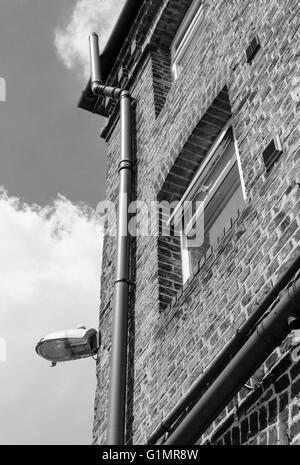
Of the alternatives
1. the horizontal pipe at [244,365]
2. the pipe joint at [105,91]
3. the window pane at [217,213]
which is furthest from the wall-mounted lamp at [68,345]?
the pipe joint at [105,91]

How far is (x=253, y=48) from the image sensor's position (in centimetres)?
605

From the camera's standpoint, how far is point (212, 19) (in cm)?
746

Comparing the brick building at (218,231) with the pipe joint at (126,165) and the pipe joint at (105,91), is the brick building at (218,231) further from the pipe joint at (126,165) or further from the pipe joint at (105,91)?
the pipe joint at (105,91)

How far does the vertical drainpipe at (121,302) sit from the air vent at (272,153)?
206 cm

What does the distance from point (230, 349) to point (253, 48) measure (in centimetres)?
305

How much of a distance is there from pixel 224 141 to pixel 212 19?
1639 mm

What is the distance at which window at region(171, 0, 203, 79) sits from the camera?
29.1 feet

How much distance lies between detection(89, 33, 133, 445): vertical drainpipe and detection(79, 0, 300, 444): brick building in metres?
0.13

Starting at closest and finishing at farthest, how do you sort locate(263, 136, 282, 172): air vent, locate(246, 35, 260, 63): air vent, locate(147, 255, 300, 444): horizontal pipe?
locate(147, 255, 300, 444): horizontal pipe → locate(263, 136, 282, 172): air vent → locate(246, 35, 260, 63): air vent

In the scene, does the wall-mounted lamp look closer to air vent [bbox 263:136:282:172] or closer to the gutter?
air vent [bbox 263:136:282:172]

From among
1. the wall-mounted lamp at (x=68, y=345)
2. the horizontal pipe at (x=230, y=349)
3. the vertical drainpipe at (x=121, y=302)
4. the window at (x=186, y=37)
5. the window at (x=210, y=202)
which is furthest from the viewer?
the window at (x=186, y=37)

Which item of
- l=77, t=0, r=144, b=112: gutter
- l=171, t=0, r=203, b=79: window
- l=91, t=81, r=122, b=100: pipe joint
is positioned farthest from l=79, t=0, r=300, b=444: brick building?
l=77, t=0, r=144, b=112: gutter

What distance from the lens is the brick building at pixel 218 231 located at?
4148mm

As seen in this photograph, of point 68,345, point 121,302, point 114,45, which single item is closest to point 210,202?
point 121,302
